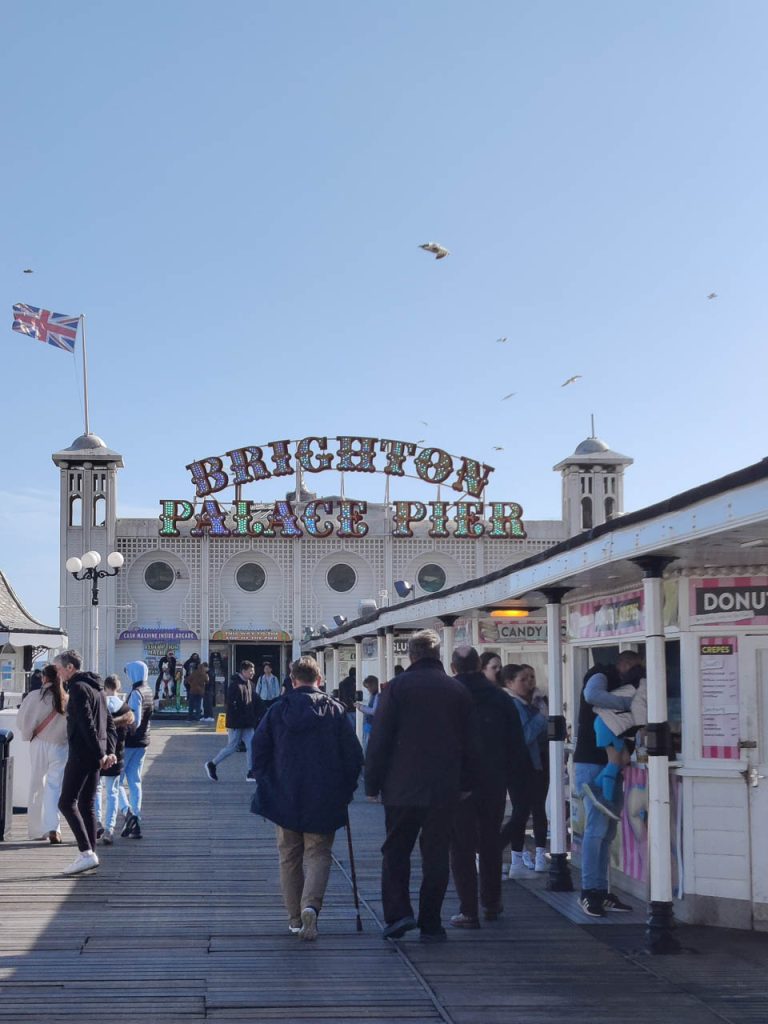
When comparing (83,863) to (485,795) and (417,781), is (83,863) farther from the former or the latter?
(417,781)

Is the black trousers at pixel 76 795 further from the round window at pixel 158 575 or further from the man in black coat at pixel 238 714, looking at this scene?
the round window at pixel 158 575

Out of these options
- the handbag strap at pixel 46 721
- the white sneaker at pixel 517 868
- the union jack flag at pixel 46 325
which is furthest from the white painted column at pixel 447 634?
the union jack flag at pixel 46 325

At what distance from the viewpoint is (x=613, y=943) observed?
834cm

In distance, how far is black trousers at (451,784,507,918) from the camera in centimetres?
874

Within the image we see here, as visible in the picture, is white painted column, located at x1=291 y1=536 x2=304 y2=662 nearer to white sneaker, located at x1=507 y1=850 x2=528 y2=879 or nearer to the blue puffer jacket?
white sneaker, located at x1=507 y1=850 x2=528 y2=879

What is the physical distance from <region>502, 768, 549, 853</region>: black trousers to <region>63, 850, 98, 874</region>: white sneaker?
10.8 ft

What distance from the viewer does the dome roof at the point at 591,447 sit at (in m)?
49.8

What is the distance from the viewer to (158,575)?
156 feet

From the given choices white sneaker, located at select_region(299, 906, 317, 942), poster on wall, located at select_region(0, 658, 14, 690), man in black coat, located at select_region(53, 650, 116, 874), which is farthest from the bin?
poster on wall, located at select_region(0, 658, 14, 690)

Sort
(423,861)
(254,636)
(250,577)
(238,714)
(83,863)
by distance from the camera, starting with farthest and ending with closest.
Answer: (250,577) → (254,636) → (238,714) → (83,863) → (423,861)

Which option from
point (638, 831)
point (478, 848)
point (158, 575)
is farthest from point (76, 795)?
point (158, 575)

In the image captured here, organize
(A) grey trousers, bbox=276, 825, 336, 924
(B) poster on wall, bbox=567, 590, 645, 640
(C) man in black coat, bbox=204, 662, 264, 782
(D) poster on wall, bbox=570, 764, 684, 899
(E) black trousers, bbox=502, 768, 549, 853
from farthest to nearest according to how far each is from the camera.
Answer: (C) man in black coat, bbox=204, 662, 264, 782 < (E) black trousers, bbox=502, 768, 549, 853 < (B) poster on wall, bbox=567, 590, 645, 640 < (D) poster on wall, bbox=570, 764, 684, 899 < (A) grey trousers, bbox=276, 825, 336, 924

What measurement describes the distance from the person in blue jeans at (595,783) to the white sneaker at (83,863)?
12.9 feet

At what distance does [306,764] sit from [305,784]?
0.12 m
